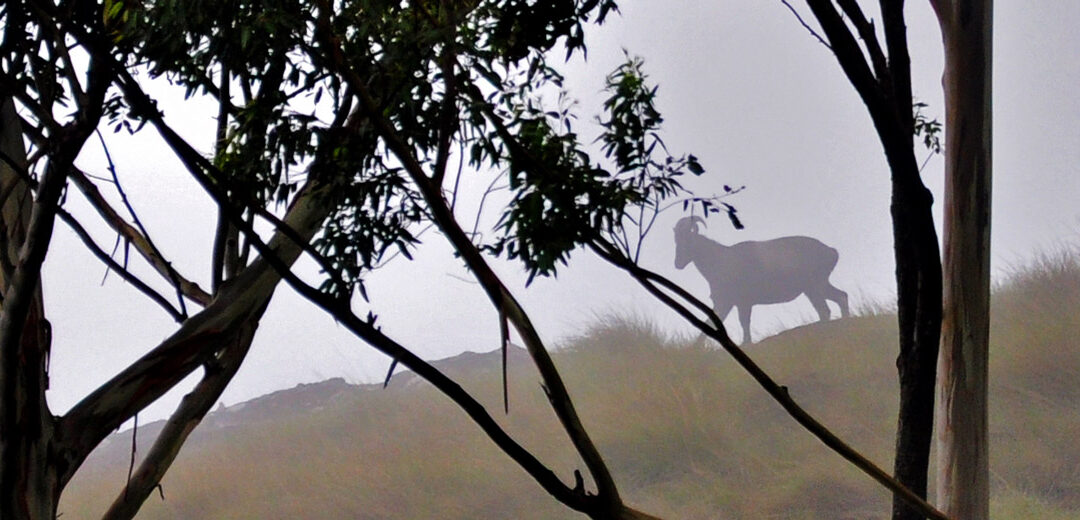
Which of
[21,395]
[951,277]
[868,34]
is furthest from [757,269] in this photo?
[21,395]

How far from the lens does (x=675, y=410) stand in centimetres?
326

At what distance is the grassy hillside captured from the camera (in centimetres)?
311

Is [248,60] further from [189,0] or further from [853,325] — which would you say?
[853,325]

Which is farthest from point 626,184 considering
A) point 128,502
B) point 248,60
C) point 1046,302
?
point 1046,302

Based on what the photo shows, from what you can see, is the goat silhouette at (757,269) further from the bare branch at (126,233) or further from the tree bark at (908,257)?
the bare branch at (126,233)

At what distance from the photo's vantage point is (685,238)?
324cm

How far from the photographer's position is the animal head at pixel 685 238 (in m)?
3.20

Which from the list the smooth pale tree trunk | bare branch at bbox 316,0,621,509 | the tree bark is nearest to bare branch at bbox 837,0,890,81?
the tree bark

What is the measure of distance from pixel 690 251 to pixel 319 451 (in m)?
1.17

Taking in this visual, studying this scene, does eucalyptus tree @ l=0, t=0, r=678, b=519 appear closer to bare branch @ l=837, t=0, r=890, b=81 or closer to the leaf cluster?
the leaf cluster

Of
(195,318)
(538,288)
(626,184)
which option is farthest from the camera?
(538,288)

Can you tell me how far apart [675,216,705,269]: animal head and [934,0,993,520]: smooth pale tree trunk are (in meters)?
1.19

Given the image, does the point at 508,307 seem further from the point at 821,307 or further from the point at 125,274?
the point at 821,307

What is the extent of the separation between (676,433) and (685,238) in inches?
20.3
